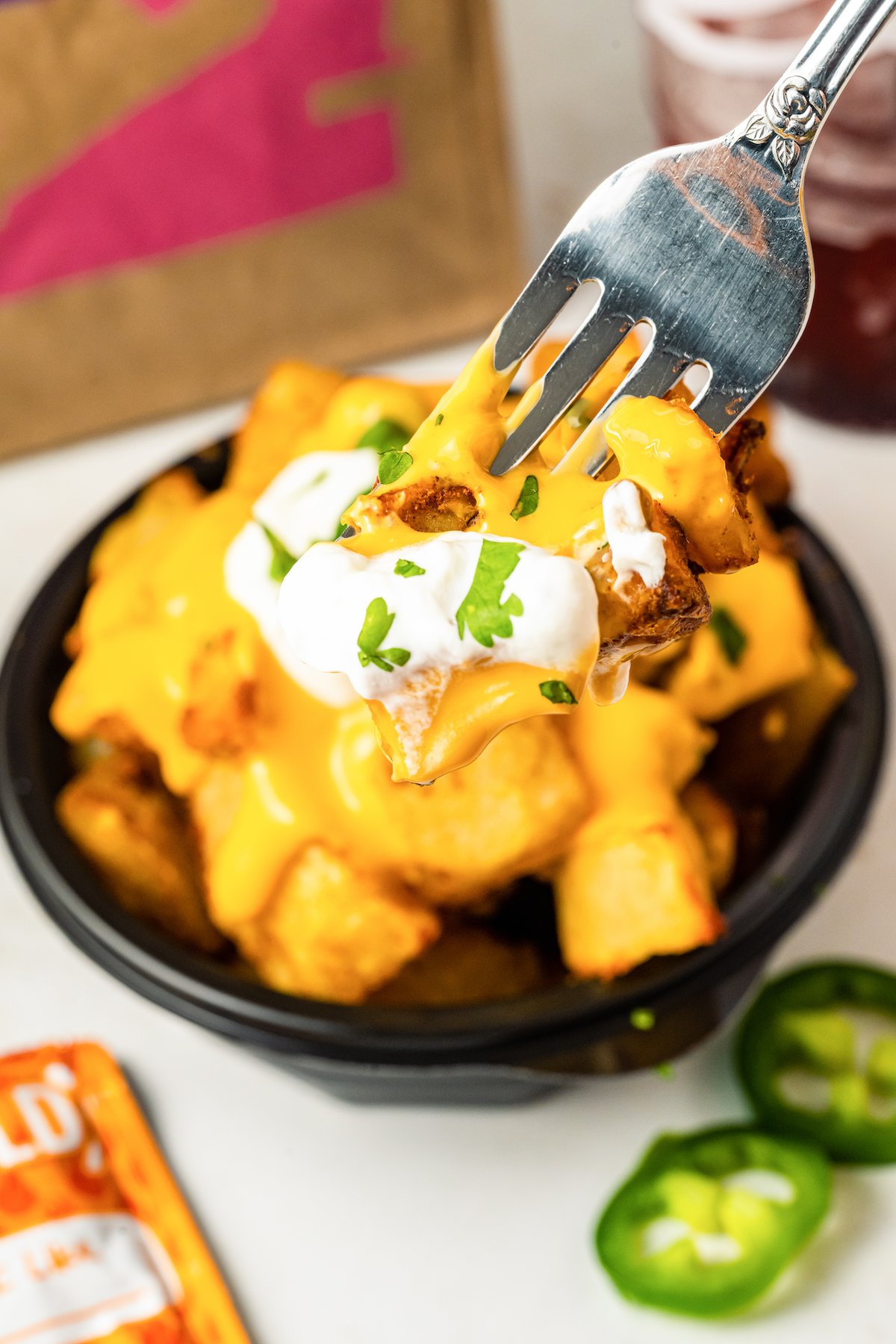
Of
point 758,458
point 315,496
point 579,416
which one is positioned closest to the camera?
point 579,416

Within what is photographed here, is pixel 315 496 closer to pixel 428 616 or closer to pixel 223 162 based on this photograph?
pixel 428 616

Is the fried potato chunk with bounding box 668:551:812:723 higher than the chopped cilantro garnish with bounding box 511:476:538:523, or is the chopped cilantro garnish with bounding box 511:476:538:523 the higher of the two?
the chopped cilantro garnish with bounding box 511:476:538:523

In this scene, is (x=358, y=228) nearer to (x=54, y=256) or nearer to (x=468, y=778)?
(x=54, y=256)

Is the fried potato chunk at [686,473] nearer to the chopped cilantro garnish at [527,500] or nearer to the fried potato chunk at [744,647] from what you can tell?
the chopped cilantro garnish at [527,500]

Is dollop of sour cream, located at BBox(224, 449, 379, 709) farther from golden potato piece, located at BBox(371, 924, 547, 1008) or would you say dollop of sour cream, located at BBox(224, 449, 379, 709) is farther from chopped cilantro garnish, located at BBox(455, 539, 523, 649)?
chopped cilantro garnish, located at BBox(455, 539, 523, 649)

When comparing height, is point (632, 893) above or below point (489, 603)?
below

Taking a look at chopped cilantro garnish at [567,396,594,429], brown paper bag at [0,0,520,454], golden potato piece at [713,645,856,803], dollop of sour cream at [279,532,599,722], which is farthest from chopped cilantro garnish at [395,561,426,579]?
brown paper bag at [0,0,520,454]

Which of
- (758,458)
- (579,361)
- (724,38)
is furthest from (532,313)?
(724,38)
